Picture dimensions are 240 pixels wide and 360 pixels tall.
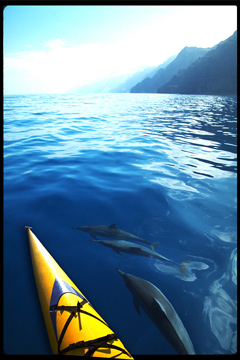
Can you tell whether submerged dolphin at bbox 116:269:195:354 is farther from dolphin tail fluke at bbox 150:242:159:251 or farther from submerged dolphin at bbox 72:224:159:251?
submerged dolphin at bbox 72:224:159:251

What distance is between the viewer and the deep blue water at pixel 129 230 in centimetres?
276

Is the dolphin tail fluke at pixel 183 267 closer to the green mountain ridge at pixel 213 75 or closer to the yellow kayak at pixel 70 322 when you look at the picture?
the yellow kayak at pixel 70 322

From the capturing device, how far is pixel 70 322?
242 cm

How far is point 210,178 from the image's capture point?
708cm

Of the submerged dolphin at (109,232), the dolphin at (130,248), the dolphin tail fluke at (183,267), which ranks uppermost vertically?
the submerged dolphin at (109,232)

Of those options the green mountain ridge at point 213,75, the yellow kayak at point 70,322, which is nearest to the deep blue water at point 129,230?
the yellow kayak at point 70,322

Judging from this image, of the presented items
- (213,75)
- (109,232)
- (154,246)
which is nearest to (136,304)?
(154,246)

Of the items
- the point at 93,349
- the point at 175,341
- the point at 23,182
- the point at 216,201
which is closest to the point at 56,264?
the point at 93,349

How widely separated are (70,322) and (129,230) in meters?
2.48

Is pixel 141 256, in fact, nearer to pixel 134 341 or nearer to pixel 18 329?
pixel 134 341

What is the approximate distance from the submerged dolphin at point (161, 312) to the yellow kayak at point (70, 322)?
603 mm

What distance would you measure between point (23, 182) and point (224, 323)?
6943 mm

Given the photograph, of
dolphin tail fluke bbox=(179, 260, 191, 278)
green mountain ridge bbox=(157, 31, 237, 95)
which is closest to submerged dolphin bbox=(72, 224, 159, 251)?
dolphin tail fluke bbox=(179, 260, 191, 278)

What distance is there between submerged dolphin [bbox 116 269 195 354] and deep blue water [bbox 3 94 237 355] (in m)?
0.12
